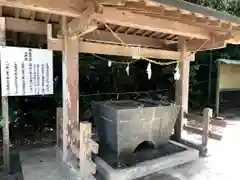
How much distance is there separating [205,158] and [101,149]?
2.02 meters

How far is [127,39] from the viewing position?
169 inches

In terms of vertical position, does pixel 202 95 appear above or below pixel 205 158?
above

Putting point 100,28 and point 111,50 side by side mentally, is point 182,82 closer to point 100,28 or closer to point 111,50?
point 111,50

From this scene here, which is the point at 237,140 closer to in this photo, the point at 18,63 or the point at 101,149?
the point at 101,149

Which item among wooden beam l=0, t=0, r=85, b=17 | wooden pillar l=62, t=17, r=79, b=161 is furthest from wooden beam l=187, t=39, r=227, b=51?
wooden beam l=0, t=0, r=85, b=17

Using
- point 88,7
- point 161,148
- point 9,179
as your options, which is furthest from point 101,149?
point 88,7

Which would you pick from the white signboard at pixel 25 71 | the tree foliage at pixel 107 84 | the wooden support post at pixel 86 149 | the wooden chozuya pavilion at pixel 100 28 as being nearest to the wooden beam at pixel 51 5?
the wooden chozuya pavilion at pixel 100 28

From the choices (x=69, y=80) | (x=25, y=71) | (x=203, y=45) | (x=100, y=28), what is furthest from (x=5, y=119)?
(x=203, y=45)

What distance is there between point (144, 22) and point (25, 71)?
199 centimetres

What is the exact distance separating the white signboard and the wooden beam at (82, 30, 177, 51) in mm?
888

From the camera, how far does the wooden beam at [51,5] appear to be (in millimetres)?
2250

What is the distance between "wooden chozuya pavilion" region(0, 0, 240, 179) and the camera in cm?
246

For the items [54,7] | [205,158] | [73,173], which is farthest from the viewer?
[205,158]

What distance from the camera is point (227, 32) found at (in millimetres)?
3527
